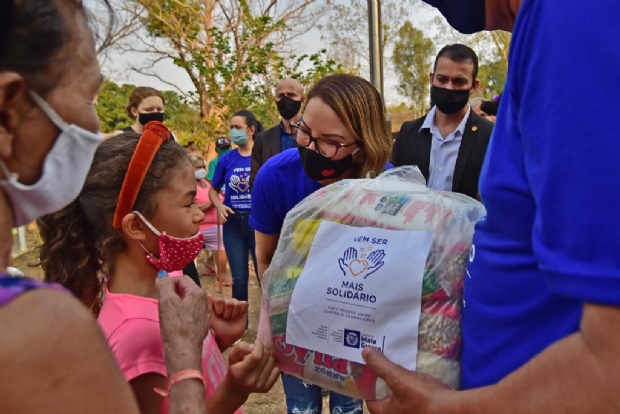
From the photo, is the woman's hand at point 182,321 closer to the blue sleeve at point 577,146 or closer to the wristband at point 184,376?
the wristband at point 184,376

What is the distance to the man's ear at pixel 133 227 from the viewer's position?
1.74 meters

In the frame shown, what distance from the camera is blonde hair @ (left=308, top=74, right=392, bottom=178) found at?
7.20 ft

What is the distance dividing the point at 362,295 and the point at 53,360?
615mm

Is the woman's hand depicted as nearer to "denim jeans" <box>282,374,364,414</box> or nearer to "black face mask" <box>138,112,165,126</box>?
"denim jeans" <box>282,374,364,414</box>

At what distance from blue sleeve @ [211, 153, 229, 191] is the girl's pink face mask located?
4164 mm

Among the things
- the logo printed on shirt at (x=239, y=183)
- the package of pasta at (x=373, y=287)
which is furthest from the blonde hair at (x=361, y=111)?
the logo printed on shirt at (x=239, y=183)

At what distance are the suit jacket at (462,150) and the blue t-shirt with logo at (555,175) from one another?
2.67 m

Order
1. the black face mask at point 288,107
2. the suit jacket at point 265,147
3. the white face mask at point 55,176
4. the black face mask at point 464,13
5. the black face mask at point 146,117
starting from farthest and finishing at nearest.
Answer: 1. the black face mask at point 288,107
2. the suit jacket at point 265,147
3. the black face mask at point 146,117
4. the black face mask at point 464,13
5. the white face mask at point 55,176

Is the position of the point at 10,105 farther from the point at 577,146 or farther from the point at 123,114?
the point at 123,114

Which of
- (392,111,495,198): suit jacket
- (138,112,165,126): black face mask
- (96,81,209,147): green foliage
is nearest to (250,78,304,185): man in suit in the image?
(138,112,165,126): black face mask

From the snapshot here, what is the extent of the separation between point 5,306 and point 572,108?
73 cm

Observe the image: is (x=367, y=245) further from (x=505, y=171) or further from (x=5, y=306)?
(x=5, y=306)

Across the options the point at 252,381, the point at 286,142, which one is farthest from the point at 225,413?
the point at 286,142

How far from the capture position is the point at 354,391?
3.86 ft
